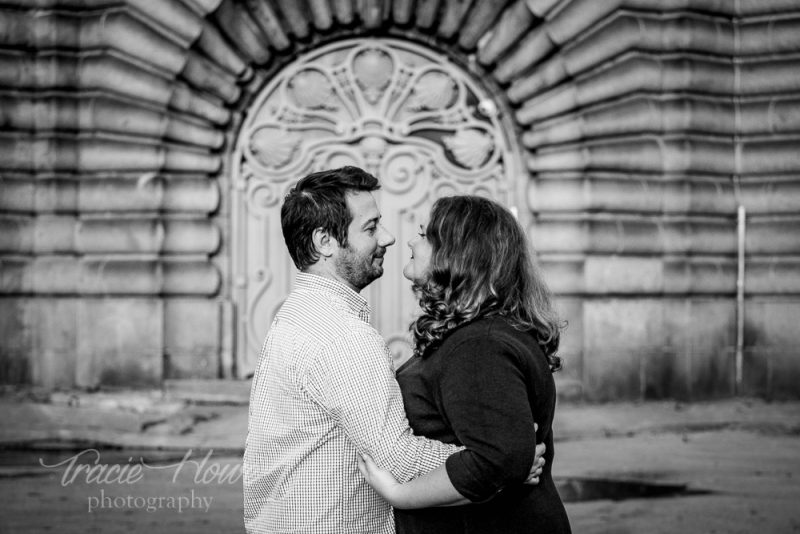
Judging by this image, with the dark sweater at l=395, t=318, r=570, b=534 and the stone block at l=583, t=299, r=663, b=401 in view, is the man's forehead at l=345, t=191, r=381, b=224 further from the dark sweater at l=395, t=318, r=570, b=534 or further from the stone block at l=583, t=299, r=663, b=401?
the stone block at l=583, t=299, r=663, b=401

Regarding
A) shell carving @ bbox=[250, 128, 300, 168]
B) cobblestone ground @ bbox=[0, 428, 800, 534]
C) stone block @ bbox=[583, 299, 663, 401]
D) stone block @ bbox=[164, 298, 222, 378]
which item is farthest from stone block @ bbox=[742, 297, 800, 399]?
stone block @ bbox=[164, 298, 222, 378]

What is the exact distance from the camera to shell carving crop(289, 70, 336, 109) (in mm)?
9125

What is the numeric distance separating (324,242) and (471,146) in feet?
22.5

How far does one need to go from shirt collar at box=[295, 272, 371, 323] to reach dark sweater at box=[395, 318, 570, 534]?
0.21 meters

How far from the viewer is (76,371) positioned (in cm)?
842

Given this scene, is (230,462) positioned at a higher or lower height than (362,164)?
lower

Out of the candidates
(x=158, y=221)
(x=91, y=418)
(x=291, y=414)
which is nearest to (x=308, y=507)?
(x=291, y=414)

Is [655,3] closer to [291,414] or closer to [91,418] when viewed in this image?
[91,418]

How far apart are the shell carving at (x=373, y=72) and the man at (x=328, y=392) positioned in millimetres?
6813

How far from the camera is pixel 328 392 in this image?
2.27 metres

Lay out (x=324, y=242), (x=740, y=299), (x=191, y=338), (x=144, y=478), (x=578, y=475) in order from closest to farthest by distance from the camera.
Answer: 1. (x=324, y=242)
2. (x=144, y=478)
3. (x=578, y=475)
4. (x=191, y=338)
5. (x=740, y=299)

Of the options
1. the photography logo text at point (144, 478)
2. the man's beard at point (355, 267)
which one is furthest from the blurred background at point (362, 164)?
the man's beard at point (355, 267)

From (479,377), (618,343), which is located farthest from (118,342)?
(479,377)

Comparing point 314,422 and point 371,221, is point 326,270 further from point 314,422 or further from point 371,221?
Result: point 314,422
